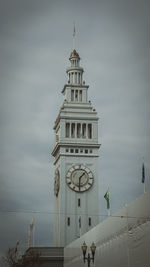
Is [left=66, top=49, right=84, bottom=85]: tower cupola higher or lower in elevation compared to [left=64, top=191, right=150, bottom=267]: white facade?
Answer: higher

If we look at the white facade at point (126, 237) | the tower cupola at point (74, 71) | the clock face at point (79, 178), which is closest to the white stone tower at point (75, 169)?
the clock face at point (79, 178)

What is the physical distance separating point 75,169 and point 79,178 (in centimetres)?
170

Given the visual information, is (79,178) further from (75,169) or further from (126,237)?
(126,237)

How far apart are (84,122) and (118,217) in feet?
138

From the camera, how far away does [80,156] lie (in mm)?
85125

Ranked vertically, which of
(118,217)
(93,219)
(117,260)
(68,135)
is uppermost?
(68,135)

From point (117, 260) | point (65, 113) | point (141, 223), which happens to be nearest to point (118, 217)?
point (117, 260)

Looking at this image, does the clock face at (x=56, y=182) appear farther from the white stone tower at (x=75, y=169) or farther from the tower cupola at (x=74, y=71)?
the tower cupola at (x=74, y=71)

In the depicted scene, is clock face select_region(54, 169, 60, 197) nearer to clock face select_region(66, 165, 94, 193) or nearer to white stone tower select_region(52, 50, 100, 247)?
white stone tower select_region(52, 50, 100, 247)

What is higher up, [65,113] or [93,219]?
[65,113]

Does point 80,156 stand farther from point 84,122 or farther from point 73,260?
point 73,260

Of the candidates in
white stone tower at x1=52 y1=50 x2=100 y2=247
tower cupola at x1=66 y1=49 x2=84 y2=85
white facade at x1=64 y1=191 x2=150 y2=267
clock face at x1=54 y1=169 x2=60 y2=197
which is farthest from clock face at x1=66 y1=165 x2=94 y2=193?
white facade at x1=64 y1=191 x2=150 y2=267

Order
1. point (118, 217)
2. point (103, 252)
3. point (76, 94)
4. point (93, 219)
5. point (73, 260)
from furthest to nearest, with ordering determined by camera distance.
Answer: point (76, 94)
point (93, 219)
point (73, 260)
point (103, 252)
point (118, 217)

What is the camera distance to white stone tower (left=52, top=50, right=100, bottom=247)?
82062 millimetres
